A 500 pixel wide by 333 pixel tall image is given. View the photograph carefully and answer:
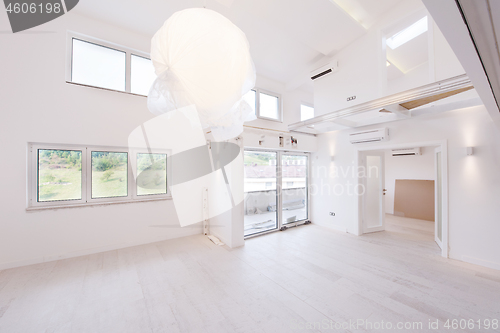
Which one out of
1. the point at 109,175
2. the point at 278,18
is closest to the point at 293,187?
the point at 278,18

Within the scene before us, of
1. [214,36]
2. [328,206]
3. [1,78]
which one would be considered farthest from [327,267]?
[1,78]

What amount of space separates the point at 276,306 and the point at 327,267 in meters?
1.22

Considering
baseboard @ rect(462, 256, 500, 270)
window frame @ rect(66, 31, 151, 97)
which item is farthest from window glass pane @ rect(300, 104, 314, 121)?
baseboard @ rect(462, 256, 500, 270)

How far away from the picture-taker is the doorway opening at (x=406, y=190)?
3.72 m

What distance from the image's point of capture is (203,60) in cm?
119

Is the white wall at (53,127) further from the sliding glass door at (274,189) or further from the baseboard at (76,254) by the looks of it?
the sliding glass door at (274,189)

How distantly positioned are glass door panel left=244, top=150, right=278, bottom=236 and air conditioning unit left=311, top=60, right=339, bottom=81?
2176 mm

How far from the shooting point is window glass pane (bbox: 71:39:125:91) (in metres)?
3.46

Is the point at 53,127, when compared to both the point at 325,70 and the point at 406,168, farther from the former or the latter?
the point at 406,168

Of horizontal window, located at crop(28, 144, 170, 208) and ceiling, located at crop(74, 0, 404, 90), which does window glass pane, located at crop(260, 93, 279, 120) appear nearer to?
ceiling, located at crop(74, 0, 404, 90)

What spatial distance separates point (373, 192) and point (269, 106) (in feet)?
11.2

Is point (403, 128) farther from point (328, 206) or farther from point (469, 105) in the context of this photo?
point (328, 206)

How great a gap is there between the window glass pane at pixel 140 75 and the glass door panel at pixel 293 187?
3.46 m

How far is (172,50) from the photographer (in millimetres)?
1173
